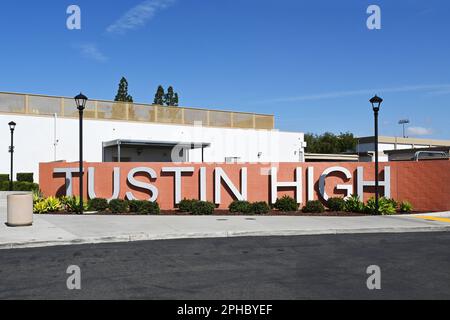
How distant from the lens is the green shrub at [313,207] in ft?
61.8

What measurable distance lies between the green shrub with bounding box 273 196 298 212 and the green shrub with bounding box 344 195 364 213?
7.21ft

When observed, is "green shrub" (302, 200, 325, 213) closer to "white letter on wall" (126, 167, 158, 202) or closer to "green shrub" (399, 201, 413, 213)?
"green shrub" (399, 201, 413, 213)

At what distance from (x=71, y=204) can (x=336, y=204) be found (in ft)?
36.0

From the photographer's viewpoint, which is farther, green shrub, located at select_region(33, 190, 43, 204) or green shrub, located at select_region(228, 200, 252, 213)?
green shrub, located at select_region(33, 190, 43, 204)

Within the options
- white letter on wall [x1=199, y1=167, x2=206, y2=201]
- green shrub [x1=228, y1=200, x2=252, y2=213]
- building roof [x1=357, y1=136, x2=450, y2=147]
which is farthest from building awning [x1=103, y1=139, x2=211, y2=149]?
building roof [x1=357, y1=136, x2=450, y2=147]

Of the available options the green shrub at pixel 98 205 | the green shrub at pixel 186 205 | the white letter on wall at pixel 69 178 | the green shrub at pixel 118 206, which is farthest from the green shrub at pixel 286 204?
the white letter on wall at pixel 69 178

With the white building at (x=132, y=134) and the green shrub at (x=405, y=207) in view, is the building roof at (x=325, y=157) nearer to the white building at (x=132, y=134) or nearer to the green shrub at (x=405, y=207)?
the white building at (x=132, y=134)

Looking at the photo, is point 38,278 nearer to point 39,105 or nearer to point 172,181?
point 172,181

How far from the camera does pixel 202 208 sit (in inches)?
714

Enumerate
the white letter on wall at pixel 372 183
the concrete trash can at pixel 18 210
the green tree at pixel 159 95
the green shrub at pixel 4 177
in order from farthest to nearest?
the green tree at pixel 159 95
the green shrub at pixel 4 177
the white letter on wall at pixel 372 183
the concrete trash can at pixel 18 210

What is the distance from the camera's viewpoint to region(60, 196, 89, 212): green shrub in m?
18.1

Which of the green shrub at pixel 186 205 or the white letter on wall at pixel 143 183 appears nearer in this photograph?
the green shrub at pixel 186 205

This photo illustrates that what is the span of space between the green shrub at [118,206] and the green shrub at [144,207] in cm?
29
